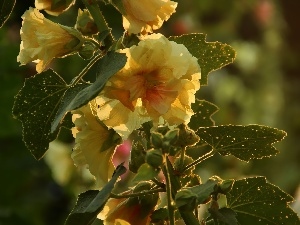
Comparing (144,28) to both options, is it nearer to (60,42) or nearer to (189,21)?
(60,42)

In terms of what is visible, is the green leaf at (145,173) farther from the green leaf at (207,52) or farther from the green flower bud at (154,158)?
the green leaf at (207,52)

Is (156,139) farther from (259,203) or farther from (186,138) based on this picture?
(259,203)

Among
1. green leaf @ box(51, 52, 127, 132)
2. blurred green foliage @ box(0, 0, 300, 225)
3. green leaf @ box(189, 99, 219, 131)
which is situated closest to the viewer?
green leaf @ box(51, 52, 127, 132)

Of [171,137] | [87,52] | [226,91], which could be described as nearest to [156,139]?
[171,137]

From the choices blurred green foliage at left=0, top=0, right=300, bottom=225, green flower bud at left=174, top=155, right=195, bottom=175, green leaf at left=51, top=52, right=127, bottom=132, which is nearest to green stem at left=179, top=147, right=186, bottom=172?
green flower bud at left=174, top=155, right=195, bottom=175

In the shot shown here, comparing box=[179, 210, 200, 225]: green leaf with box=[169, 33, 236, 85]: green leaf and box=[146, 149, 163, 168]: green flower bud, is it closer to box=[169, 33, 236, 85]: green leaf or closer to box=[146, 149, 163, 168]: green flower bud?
box=[146, 149, 163, 168]: green flower bud

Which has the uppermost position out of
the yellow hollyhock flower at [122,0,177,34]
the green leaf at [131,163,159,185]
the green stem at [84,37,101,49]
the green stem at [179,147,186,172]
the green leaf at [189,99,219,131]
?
the yellow hollyhock flower at [122,0,177,34]

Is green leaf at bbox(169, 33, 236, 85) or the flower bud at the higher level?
green leaf at bbox(169, 33, 236, 85)
